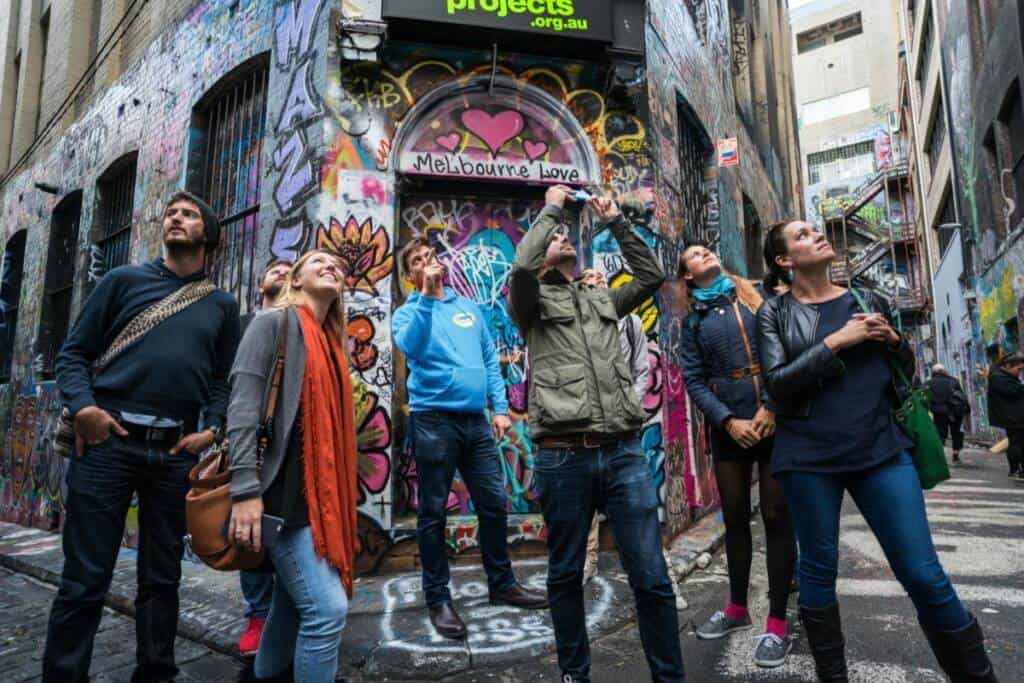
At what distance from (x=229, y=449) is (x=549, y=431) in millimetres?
1145

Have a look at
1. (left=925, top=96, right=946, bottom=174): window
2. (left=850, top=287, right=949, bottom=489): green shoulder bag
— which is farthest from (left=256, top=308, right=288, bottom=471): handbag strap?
(left=925, top=96, right=946, bottom=174): window

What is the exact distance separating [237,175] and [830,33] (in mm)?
54091

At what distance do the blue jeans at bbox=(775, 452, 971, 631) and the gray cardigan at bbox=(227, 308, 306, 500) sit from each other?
1.83 meters

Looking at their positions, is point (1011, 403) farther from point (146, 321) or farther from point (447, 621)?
point (146, 321)

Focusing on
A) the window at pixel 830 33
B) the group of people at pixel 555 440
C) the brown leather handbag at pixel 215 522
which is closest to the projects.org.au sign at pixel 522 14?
the group of people at pixel 555 440

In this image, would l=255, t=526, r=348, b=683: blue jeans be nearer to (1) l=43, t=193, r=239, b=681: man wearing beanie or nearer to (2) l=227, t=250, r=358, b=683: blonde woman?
(2) l=227, t=250, r=358, b=683: blonde woman

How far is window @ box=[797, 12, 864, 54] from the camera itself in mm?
45844

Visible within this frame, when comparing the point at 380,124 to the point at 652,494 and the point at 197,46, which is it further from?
the point at 652,494

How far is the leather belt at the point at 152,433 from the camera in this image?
2635 millimetres

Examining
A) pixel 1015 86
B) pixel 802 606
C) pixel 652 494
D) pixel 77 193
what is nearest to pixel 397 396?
pixel 652 494

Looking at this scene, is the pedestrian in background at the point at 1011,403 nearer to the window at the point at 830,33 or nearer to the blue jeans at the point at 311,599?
the blue jeans at the point at 311,599

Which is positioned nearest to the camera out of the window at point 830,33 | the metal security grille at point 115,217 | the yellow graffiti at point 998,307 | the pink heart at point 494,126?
the pink heart at point 494,126

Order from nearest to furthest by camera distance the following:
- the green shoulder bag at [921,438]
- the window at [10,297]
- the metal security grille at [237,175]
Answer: the green shoulder bag at [921,438] < the metal security grille at [237,175] < the window at [10,297]

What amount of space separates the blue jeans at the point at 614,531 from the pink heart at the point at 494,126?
354cm
